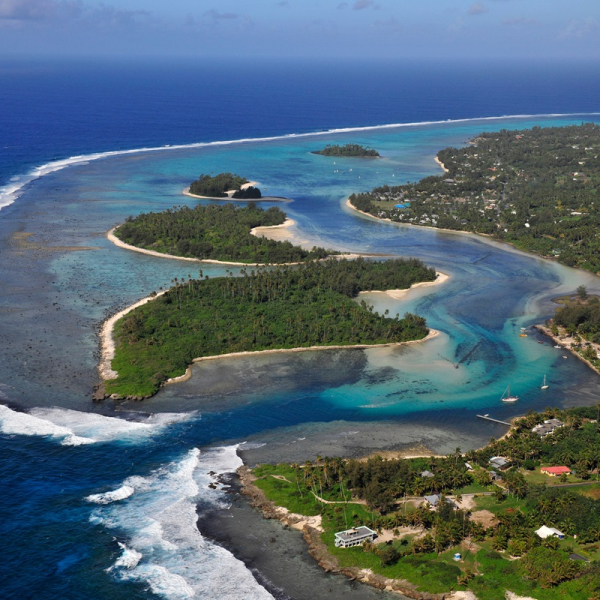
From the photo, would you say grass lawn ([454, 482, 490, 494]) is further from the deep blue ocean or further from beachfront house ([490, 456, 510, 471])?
the deep blue ocean

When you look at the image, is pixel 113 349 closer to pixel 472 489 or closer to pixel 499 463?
pixel 472 489

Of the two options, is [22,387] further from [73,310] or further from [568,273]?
[568,273]

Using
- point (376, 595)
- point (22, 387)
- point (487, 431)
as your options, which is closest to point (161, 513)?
point (376, 595)

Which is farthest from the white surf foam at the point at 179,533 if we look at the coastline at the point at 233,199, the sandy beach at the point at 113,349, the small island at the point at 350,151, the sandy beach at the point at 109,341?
the small island at the point at 350,151

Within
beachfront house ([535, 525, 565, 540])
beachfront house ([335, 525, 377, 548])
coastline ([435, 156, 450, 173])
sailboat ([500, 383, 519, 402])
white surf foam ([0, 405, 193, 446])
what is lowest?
beachfront house ([335, 525, 377, 548])

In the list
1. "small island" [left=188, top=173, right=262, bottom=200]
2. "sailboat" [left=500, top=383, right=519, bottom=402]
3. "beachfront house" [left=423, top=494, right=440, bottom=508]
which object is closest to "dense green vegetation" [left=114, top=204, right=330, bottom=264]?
"small island" [left=188, top=173, right=262, bottom=200]

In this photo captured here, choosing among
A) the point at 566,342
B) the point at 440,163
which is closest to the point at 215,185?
the point at 440,163
